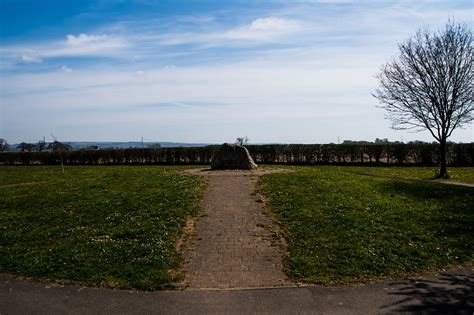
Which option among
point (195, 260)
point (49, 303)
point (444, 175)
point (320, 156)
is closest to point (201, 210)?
point (195, 260)

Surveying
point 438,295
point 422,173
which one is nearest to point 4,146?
point 422,173

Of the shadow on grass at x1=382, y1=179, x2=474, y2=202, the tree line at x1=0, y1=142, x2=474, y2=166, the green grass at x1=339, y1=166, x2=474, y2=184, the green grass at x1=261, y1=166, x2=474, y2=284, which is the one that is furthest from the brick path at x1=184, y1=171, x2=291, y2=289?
the tree line at x1=0, y1=142, x2=474, y2=166

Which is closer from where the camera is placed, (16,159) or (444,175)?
(444,175)

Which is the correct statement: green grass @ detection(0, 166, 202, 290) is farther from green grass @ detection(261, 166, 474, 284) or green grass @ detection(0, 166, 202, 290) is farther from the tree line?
the tree line

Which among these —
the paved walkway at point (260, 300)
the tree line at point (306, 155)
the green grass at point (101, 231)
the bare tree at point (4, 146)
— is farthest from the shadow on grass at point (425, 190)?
the bare tree at point (4, 146)

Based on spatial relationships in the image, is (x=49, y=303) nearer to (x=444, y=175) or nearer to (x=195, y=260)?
(x=195, y=260)

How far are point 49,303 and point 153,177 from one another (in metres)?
9.49

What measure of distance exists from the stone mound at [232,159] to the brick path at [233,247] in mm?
6420

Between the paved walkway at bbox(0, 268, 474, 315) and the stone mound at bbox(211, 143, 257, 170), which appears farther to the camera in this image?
the stone mound at bbox(211, 143, 257, 170)

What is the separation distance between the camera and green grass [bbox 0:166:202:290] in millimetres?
7347

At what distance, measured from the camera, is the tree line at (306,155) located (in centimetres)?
2986

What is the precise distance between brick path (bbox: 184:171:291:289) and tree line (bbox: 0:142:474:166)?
66.2ft

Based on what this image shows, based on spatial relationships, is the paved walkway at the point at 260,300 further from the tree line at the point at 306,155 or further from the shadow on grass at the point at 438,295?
the tree line at the point at 306,155

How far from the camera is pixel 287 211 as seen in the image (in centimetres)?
1052
